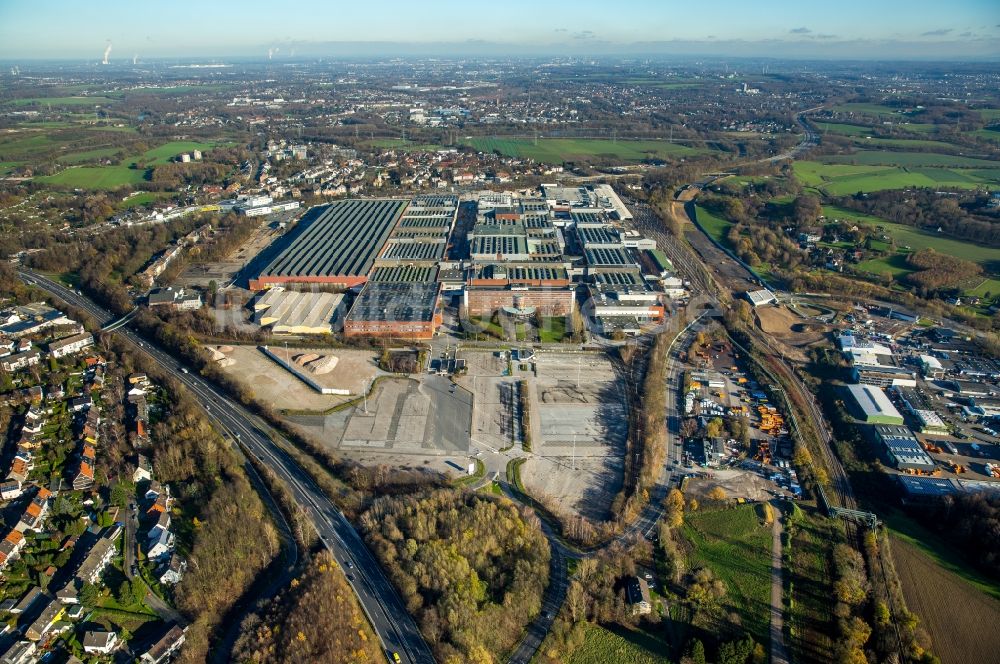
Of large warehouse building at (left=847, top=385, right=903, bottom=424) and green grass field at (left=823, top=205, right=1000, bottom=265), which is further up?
green grass field at (left=823, top=205, right=1000, bottom=265)

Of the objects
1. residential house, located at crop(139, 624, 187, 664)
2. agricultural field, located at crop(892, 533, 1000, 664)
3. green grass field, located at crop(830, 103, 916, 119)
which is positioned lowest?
agricultural field, located at crop(892, 533, 1000, 664)

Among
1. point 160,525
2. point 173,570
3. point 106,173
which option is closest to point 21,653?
point 173,570

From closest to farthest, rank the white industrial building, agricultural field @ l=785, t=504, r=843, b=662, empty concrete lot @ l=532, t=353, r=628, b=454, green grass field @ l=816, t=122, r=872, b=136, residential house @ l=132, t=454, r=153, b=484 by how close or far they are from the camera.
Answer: agricultural field @ l=785, t=504, r=843, b=662, residential house @ l=132, t=454, r=153, b=484, empty concrete lot @ l=532, t=353, r=628, b=454, the white industrial building, green grass field @ l=816, t=122, r=872, b=136

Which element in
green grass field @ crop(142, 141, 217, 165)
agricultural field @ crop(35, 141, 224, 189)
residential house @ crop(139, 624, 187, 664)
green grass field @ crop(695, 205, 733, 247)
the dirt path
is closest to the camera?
residential house @ crop(139, 624, 187, 664)

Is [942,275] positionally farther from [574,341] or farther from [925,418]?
[574,341]

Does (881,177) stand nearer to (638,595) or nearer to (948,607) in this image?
(948,607)

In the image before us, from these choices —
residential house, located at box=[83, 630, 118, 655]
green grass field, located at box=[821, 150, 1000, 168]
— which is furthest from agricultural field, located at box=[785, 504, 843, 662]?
green grass field, located at box=[821, 150, 1000, 168]

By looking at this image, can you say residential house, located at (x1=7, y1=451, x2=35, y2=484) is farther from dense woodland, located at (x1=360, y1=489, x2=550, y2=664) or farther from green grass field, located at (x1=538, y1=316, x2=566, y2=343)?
green grass field, located at (x1=538, y1=316, x2=566, y2=343)
